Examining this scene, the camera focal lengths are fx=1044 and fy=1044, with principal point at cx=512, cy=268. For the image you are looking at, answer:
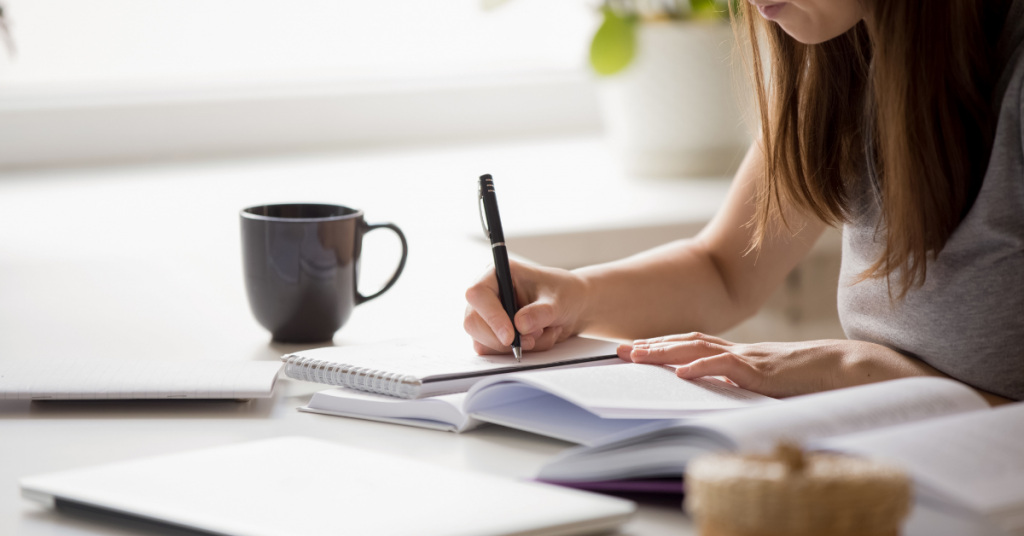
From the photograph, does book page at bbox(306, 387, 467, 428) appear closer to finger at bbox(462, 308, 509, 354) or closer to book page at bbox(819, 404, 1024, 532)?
finger at bbox(462, 308, 509, 354)

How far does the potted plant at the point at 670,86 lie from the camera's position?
1.65 metres

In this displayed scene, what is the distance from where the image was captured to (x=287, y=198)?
61.1 inches

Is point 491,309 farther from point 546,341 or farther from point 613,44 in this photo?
point 613,44

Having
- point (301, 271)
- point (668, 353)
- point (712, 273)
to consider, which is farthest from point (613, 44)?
point (668, 353)

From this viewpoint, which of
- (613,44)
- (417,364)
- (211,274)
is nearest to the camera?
(417,364)

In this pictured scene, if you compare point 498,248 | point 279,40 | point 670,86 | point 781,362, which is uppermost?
point 279,40

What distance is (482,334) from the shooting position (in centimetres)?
79

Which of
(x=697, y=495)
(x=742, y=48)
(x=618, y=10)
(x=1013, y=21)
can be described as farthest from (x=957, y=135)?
(x=618, y=10)

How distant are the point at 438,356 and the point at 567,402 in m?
0.15

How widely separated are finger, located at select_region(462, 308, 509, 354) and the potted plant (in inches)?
36.2

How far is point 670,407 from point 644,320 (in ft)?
1.30

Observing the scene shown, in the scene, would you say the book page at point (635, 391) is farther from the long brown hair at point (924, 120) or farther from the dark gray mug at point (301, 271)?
Answer: the dark gray mug at point (301, 271)

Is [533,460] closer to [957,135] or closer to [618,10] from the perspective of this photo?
[957,135]

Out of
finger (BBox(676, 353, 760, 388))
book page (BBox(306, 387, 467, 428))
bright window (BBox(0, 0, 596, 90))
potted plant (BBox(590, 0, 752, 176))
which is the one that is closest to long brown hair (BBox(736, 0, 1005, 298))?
finger (BBox(676, 353, 760, 388))
